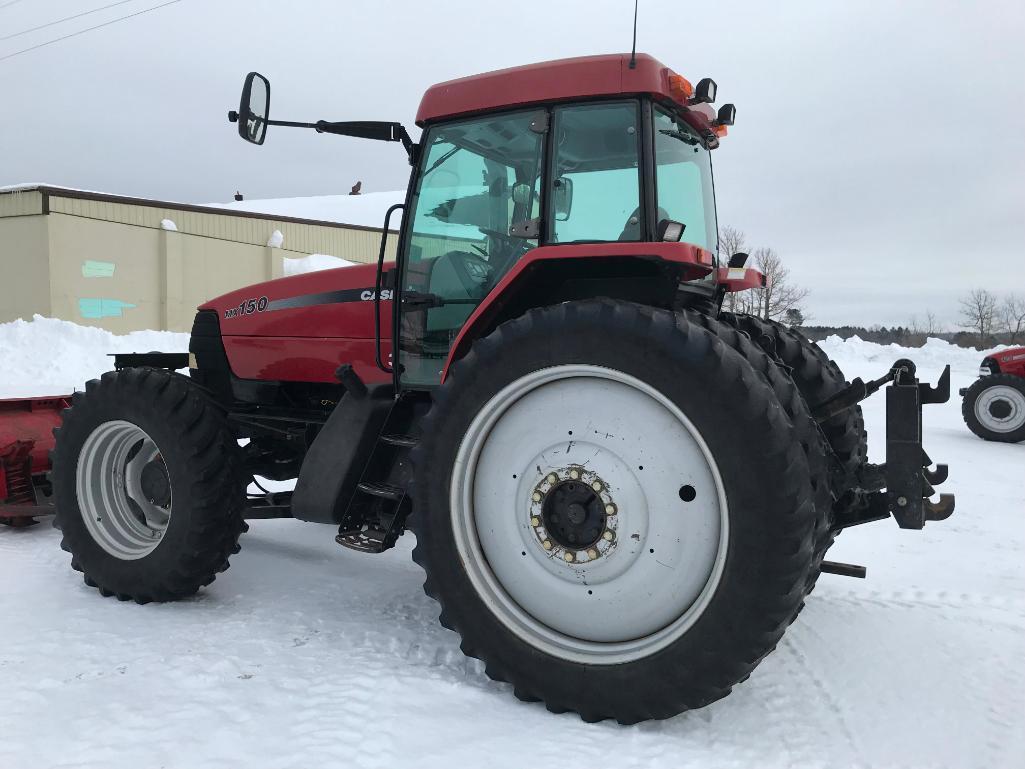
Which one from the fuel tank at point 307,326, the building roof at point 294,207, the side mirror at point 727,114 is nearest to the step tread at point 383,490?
the fuel tank at point 307,326

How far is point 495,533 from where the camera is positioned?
2885 mm

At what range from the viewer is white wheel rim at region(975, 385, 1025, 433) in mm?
10180

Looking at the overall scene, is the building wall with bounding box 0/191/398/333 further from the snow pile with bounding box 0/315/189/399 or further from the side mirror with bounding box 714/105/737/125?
the side mirror with bounding box 714/105/737/125

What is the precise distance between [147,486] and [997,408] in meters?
10.5

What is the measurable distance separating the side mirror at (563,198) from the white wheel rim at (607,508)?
2.33ft

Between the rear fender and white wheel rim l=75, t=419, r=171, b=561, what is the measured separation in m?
1.86

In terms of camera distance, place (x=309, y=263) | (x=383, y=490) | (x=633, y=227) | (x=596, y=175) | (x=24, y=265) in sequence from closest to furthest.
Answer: (x=633, y=227), (x=596, y=175), (x=383, y=490), (x=24, y=265), (x=309, y=263)

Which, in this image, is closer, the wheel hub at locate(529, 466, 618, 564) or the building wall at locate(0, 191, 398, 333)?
the wheel hub at locate(529, 466, 618, 564)

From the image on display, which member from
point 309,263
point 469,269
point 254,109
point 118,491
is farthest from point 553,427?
point 309,263

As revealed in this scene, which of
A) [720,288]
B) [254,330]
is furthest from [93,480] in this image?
[720,288]

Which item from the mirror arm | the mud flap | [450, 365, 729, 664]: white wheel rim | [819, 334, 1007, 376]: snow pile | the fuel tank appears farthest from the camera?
[819, 334, 1007, 376]: snow pile

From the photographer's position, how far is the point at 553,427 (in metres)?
2.82

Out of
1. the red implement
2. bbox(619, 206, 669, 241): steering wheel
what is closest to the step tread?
bbox(619, 206, 669, 241): steering wheel

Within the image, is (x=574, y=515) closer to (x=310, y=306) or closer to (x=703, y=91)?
(x=703, y=91)
